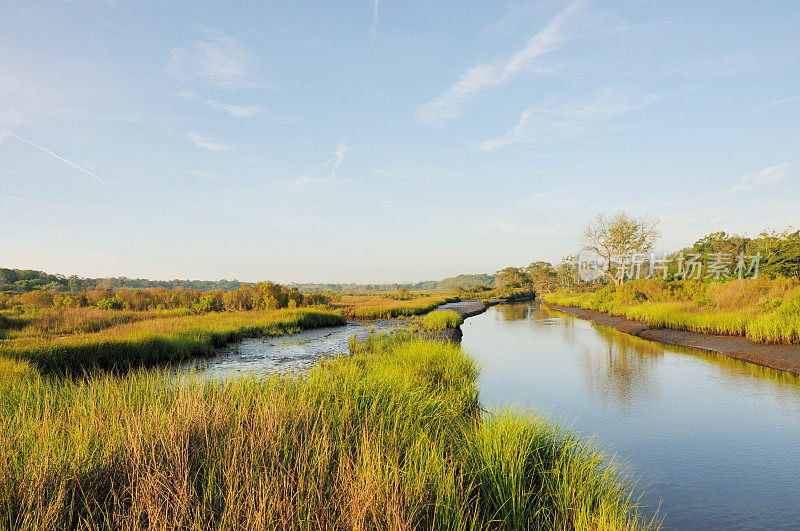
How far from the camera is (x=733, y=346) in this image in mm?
15758

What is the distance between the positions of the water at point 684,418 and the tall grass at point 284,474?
2140 millimetres

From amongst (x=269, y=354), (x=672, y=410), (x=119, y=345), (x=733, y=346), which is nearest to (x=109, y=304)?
(x=119, y=345)

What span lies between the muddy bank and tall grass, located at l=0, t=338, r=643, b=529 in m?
13.2

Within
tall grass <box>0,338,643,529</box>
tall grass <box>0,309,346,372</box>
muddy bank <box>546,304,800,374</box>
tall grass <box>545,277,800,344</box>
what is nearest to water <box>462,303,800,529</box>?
muddy bank <box>546,304,800,374</box>

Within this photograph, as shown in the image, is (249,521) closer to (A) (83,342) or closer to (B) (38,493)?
(B) (38,493)

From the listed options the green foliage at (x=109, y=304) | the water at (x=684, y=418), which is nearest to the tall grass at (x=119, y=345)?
the water at (x=684, y=418)

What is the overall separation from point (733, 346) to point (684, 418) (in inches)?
391

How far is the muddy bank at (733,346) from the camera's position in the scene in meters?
13.0

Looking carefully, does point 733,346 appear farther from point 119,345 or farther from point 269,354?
point 119,345

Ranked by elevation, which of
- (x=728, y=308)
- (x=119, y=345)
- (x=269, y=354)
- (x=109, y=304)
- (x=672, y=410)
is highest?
(x=109, y=304)

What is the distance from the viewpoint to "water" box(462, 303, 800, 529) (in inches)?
216

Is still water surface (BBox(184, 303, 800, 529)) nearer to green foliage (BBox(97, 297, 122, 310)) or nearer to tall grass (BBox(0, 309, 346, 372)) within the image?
tall grass (BBox(0, 309, 346, 372))

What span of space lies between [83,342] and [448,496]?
47.8 feet

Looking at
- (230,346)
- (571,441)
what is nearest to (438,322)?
(230,346)
